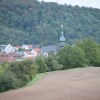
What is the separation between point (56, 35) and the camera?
82.4 metres

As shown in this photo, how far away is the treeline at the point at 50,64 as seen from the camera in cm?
2848

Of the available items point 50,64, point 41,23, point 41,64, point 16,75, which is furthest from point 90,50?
point 41,23

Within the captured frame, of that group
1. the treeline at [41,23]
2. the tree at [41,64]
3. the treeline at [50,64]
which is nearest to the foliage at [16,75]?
the treeline at [50,64]

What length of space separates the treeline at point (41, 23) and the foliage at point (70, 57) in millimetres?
33714

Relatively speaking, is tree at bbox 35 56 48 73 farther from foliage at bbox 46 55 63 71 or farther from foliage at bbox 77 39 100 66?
foliage at bbox 77 39 100 66

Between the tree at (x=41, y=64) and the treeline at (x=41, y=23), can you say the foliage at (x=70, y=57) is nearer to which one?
the tree at (x=41, y=64)

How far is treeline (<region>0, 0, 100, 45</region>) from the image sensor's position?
265 feet

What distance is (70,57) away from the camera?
4412cm

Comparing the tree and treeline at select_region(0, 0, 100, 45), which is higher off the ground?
treeline at select_region(0, 0, 100, 45)

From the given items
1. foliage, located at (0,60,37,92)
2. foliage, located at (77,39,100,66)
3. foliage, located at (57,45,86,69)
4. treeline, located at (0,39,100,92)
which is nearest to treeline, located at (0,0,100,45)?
foliage, located at (77,39,100,66)

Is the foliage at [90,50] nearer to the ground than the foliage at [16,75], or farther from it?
farther from it

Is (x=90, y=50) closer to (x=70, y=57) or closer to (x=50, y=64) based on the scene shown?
(x=70, y=57)

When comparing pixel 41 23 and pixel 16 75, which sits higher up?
pixel 41 23

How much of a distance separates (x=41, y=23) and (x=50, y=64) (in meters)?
44.9
